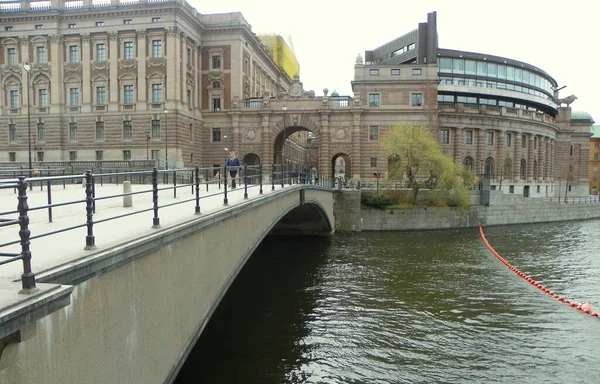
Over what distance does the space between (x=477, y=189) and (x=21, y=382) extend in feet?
155

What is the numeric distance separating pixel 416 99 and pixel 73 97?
140 ft

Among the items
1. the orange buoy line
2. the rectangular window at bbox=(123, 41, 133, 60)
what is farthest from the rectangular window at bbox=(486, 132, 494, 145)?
the rectangular window at bbox=(123, 41, 133, 60)

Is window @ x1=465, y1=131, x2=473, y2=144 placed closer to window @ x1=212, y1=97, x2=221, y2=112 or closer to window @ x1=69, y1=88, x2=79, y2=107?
window @ x1=212, y1=97, x2=221, y2=112

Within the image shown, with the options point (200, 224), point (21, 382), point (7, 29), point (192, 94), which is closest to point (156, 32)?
point (192, 94)

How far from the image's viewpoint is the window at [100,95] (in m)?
56.1

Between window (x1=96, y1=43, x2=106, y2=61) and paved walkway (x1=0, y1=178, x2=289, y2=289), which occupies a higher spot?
window (x1=96, y1=43, x2=106, y2=61)

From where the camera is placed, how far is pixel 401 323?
15.7 meters

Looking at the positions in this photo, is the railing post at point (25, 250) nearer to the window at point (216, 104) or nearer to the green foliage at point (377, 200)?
the green foliage at point (377, 200)

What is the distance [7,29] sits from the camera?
185ft

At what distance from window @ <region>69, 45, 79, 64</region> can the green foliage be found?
39.9 m

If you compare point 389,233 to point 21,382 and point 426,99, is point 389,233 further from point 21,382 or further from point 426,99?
point 21,382

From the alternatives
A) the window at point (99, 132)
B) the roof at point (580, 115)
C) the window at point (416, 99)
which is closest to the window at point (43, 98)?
the window at point (99, 132)

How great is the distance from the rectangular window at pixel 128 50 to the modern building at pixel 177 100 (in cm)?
12

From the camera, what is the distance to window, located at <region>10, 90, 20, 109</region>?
57.5 m
